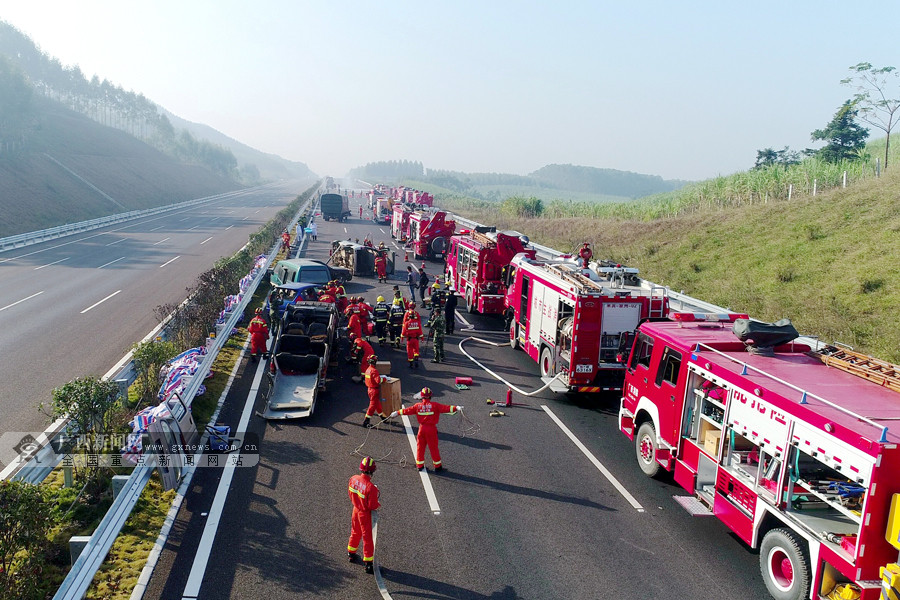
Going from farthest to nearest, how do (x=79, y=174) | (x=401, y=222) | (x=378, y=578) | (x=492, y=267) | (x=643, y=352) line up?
(x=79, y=174) → (x=401, y=222) → (x=492, y=267) → (x=643, y=352) → (x=378, y=578)

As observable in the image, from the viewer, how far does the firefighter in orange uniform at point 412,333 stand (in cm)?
1533

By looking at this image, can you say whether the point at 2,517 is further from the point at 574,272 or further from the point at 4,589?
the point at 574,272

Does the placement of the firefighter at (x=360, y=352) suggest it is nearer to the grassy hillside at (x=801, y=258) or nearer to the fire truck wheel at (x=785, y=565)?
the fire truck wheel at (x=785, y=565)

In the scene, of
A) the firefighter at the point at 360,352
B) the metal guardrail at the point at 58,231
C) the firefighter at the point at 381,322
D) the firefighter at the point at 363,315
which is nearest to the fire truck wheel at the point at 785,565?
the firefighter at the point at 360,352

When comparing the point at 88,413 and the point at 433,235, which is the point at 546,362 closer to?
the point at 88,413

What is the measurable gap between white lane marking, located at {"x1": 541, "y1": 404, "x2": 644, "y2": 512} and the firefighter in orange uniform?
3.79m

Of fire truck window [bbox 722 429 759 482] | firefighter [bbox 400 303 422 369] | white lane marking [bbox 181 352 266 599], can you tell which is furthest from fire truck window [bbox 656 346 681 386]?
firefighter [bbox 400 303 422 369]

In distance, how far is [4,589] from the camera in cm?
585

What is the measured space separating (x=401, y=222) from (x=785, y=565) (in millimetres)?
39163

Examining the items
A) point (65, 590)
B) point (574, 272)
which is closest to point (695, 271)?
point (574, 272)

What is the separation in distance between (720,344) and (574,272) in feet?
17.9

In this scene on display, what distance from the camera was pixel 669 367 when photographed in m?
9.46

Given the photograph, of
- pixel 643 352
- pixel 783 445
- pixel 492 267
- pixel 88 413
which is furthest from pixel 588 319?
pixel 88 413

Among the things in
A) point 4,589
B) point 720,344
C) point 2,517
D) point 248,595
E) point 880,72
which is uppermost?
point 880,72
